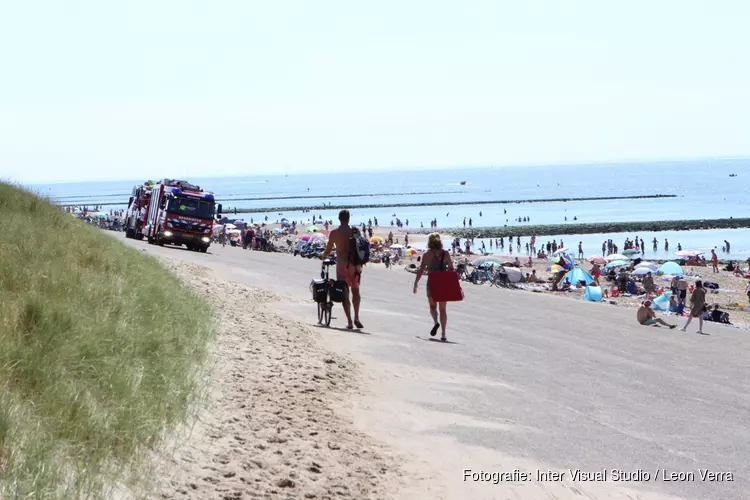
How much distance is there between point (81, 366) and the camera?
6.37 metres

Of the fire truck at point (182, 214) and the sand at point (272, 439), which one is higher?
the fire truck at point (182, 214)

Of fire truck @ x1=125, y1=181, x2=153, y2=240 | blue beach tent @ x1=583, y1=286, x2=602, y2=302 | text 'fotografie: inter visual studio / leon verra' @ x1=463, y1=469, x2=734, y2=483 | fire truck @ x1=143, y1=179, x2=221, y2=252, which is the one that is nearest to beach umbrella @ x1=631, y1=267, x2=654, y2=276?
blue beach tent @ x1=583, y1=286, x2=602, y2=302

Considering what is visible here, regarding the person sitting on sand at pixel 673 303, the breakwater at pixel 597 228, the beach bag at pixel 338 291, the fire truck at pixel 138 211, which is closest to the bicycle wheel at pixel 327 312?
the beach bag at pixel 338 291

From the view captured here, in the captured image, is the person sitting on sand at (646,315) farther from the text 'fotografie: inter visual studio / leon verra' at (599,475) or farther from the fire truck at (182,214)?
the fire truck at (182,214)

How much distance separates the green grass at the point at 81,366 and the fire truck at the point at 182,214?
23564 millimetres

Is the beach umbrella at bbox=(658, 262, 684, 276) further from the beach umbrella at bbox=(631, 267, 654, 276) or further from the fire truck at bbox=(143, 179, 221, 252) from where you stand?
the fire truck at bbox=(143, 179, 221, 252)

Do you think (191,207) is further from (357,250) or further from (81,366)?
(81,366)

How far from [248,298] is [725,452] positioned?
37.2ft

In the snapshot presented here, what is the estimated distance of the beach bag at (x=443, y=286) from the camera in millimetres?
13469

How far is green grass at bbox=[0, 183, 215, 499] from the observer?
481 centimetres

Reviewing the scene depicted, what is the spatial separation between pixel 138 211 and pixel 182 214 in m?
6.53

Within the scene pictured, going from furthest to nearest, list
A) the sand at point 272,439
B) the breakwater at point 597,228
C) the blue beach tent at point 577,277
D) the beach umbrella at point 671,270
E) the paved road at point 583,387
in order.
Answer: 1. the breakwater at point 597,228
2. the beach umbrella at point 671,270
3. the blue beach tent at point 577,277
4. the paved road at point 583,387
5. the sand at point 272,439

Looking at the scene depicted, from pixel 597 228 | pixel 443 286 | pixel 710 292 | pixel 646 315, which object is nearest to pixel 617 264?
pixel 710 292

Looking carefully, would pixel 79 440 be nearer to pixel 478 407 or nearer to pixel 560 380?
pixel 478 407
